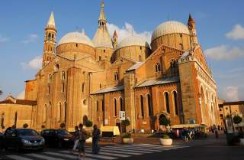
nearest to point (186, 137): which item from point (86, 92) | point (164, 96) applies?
point (164, 96)

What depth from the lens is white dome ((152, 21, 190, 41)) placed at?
4885 centimetres

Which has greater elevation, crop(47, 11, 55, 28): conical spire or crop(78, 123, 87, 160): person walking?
crop(47, 11, 55, 28): conical spire

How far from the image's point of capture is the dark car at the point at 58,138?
18.9 m

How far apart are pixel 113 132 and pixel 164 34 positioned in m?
23.8

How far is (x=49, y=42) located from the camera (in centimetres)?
5959

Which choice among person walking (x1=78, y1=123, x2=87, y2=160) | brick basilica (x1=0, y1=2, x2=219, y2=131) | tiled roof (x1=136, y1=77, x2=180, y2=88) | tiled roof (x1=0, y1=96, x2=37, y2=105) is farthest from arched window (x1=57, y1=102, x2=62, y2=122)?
person walking (x1=78, y1=123, x2=87, y2=160)

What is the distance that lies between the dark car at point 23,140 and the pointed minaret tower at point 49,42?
143ft

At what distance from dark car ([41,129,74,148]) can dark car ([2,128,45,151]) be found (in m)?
2.71

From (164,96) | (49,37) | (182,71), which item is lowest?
(164,96)

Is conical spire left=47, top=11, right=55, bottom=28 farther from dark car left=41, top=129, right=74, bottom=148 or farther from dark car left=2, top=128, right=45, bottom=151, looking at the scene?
dark car left=2, top=128, right=45, bottom=151

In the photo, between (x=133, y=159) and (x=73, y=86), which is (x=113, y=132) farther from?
(x=133, y=159)

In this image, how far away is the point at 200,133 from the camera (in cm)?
2895

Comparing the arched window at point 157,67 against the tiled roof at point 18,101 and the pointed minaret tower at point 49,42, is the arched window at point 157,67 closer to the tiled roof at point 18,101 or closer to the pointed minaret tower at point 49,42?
the tiled roof at point 18,101

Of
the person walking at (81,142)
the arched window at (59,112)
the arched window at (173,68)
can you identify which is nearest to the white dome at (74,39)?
the arched window at (59,112)
